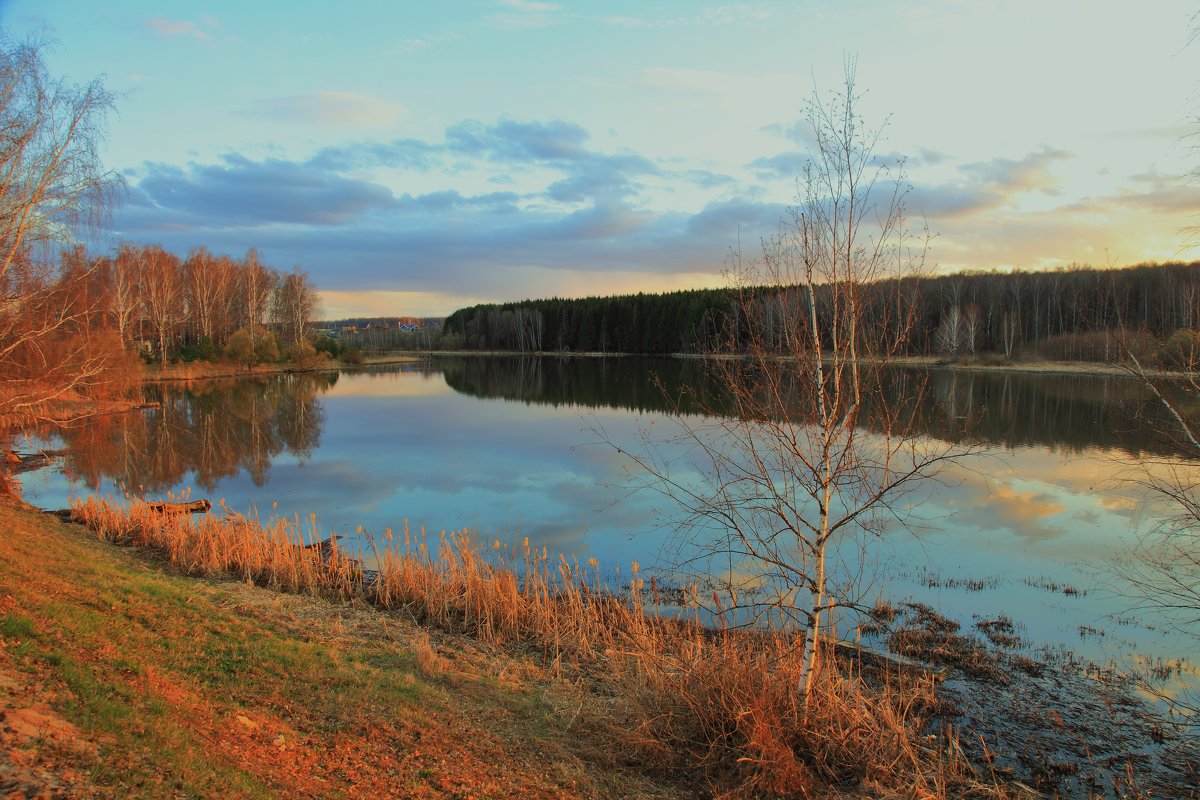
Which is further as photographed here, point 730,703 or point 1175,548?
point 1175,548

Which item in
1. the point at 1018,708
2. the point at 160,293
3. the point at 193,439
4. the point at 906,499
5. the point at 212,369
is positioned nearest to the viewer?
the point at 1018,708

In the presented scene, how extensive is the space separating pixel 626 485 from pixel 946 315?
107 feet

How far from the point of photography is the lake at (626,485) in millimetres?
9383

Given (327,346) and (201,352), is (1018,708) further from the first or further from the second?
(327,346)

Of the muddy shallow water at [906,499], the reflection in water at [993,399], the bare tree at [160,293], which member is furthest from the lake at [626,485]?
the bare tree at [160,293]

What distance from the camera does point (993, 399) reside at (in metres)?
32.2

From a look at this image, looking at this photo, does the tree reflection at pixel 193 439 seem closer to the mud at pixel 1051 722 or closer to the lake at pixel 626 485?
the lake at pixel 626 485

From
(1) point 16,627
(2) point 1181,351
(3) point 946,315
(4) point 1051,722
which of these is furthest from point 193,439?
(3) point 946,315

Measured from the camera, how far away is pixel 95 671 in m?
4.34

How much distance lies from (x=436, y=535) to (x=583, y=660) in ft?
20.8

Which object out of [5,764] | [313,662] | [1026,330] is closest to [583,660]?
[313,662]

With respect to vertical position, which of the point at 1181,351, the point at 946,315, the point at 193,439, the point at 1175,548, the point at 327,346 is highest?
the point at 946,315

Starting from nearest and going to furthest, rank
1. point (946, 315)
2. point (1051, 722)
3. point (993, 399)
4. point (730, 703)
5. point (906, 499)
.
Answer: point (730, 703) → point (1051, 722) → point (906, 499) → point (993, 399) → point (946, 315)

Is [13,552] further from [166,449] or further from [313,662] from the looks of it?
[166,449]
